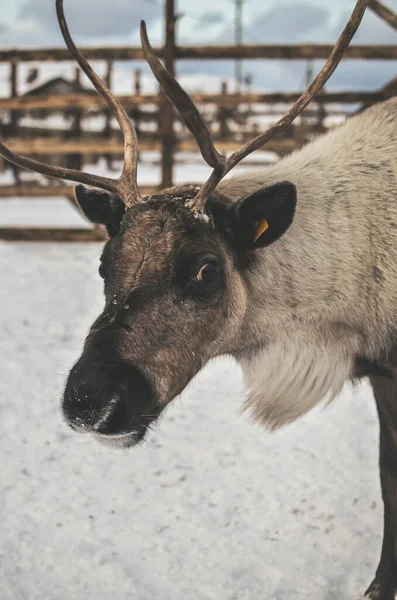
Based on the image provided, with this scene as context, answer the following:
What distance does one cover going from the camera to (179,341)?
2154 millimetres

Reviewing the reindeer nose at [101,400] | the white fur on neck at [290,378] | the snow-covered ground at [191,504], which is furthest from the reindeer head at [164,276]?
the snow-covered ground at [191,504]

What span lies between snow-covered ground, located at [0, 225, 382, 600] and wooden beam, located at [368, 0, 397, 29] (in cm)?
371

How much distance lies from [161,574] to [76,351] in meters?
2.45

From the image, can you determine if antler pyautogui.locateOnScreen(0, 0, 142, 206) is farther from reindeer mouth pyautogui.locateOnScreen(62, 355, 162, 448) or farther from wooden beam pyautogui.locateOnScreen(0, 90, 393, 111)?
wooden beam pyautogui.locateOnScreen(0, 90, 393, 111)

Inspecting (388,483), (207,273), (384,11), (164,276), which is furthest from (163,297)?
(384,11)

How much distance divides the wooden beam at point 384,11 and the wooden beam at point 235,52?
0.48m

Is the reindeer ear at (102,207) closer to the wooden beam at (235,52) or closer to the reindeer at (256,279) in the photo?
the reindeer at (256,279)

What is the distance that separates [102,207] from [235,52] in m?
4.79

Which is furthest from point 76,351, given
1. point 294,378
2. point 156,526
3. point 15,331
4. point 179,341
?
point 179,341

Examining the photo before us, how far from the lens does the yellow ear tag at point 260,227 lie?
225 centimetres

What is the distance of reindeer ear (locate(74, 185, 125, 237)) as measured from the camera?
2.37 metres

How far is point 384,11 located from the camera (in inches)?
232

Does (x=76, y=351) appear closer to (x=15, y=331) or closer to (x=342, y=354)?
(x=15, y=331)

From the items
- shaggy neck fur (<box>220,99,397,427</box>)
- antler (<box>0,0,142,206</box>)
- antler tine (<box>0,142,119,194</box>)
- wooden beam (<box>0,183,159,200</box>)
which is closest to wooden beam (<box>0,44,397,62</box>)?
wooden beam (<box>0,183,159,200</box>)
